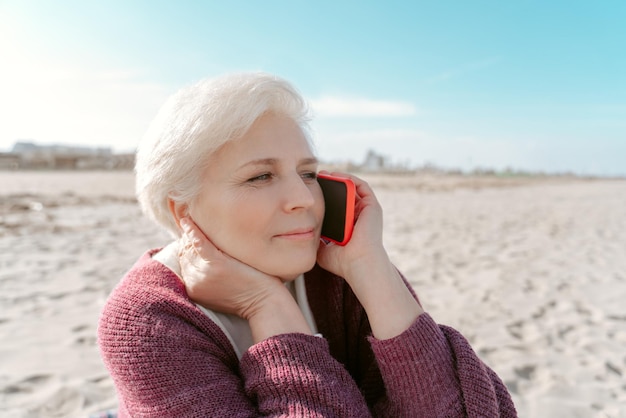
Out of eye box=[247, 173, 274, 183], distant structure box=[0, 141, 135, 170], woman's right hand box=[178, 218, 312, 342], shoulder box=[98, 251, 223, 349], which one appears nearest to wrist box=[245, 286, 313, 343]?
woman's right hand box=[178, 218, 312, 342]

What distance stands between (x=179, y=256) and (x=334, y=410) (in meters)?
0.70

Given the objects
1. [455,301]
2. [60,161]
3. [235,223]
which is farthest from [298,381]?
[60,161]

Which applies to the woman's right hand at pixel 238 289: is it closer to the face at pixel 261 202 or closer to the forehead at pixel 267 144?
the face at pixel 261 202

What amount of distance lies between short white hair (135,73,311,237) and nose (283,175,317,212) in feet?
0.71

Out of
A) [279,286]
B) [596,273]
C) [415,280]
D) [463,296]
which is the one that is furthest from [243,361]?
[596,273]

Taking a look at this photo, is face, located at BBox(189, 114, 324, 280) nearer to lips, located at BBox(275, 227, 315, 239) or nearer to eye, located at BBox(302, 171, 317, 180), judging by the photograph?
lips, located at BBox(275, 227, 315, 239)

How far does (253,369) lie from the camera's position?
1.31 m

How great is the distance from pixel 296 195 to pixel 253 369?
531 mm

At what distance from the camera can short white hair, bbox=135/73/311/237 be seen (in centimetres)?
138

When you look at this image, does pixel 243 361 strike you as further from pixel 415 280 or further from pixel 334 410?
pixel 415 280

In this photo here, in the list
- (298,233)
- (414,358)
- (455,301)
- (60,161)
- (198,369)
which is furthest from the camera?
(60,161)

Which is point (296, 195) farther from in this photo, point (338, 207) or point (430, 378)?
point (430, 378)

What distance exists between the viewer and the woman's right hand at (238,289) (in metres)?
1.39

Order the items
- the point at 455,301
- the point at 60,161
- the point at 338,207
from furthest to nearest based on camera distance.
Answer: the point at 60,161, the point at 455,301, the point at 338,207
